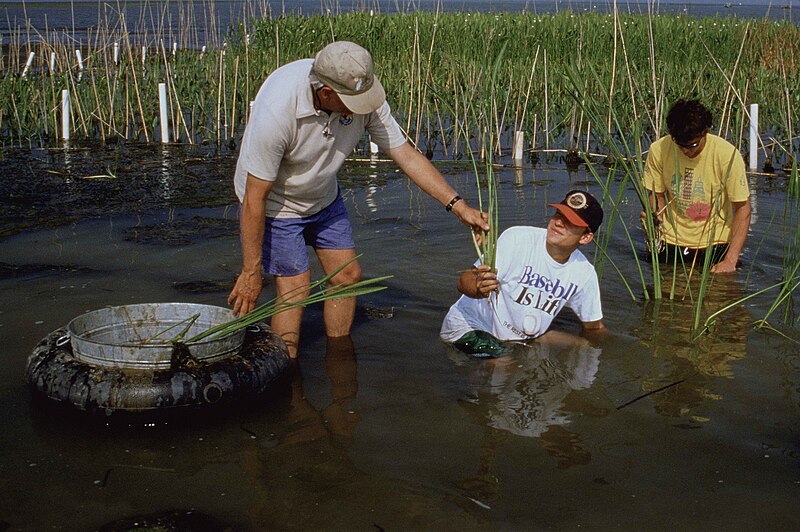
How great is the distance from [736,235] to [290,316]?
10.5 feet

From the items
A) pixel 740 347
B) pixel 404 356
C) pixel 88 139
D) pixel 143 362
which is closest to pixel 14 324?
pixel 143 362

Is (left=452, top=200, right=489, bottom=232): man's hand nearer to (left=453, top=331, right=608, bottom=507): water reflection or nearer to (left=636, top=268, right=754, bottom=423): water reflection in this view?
(left=453, top=331, right=608, bottom=507): water reflection

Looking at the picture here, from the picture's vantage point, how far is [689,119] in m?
5.98

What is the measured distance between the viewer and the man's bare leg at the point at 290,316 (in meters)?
4.80

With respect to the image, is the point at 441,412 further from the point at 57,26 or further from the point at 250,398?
the point at 57,26

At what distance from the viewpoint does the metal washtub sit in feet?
14.1

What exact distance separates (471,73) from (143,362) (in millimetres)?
8578

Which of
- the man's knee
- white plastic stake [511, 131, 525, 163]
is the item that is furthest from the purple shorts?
white plastic stake [511, 131, 525, 163]

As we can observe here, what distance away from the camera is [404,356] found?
528cm

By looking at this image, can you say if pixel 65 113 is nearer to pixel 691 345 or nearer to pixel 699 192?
pixel 699 192

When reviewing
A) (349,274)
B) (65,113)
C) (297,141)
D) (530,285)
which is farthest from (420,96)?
(297,141)

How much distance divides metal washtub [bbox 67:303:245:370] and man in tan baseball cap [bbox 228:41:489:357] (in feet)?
0.82

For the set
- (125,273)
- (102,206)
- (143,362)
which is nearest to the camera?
(143,362)

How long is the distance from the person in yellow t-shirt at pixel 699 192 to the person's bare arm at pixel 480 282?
1.99 m
